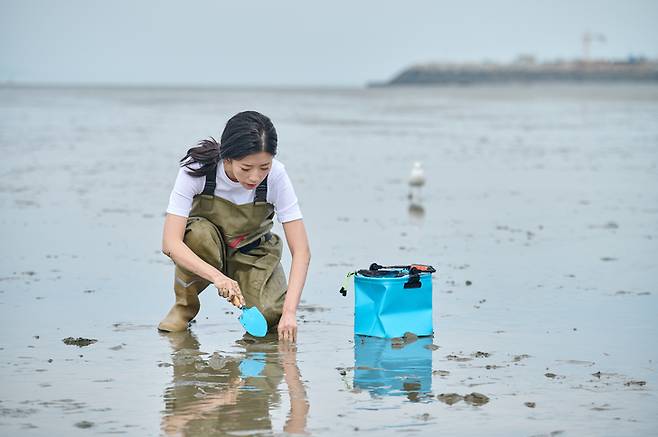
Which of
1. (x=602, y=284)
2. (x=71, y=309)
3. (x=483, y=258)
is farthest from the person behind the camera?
(x=483, y=258)

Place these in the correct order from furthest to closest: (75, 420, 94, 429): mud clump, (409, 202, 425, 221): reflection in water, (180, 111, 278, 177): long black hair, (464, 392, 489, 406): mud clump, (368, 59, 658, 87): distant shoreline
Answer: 1. (368, 59, 658, 87): distant shoreline
2. (409, 202, 425, 221): reflection in water
3. (180, 111, 278, 177): long black hair
4. (464, 392, 489, 406): mud clump
5. (75, 420, 94, 429): mud clump

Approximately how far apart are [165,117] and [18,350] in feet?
106

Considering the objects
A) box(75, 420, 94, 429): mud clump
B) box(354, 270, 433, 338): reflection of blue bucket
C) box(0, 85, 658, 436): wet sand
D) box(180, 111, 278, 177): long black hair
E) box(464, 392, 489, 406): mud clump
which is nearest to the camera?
box(75, 420, 94, 429): mud clump

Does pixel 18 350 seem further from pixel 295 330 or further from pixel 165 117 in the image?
pixel 165 117

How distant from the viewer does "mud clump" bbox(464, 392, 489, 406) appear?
535cm

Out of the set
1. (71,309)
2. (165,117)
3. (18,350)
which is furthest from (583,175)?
(165,117)

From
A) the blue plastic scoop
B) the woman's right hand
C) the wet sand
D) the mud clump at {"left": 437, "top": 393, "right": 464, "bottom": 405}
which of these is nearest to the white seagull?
the wet sand

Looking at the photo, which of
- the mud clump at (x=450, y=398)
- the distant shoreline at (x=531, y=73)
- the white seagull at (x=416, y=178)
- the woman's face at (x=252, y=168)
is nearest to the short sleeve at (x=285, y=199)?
the woman's face at (x=252, y=168)

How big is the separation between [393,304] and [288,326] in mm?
592

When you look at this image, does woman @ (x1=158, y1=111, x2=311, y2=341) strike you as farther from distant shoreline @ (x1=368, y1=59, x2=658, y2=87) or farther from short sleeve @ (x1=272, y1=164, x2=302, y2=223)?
distant shoreline @ (x1=368, y1=59, x2=658, y2=87)

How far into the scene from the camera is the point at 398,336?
669 centimetres

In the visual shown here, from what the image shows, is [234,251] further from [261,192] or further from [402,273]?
[402,273]

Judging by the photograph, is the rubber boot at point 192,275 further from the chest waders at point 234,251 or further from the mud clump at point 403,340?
the mud clump at point 403,340

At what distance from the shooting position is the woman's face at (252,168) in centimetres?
612
